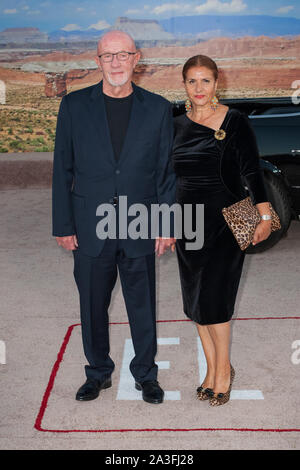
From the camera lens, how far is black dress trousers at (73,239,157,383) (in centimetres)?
332

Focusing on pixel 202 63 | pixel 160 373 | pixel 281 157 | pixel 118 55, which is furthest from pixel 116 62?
pixel 281 157

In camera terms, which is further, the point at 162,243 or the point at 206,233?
the point at 162,243

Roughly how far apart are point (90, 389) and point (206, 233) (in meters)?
1.11

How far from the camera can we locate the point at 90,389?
345 centimetres

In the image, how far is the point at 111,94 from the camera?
3148 mm

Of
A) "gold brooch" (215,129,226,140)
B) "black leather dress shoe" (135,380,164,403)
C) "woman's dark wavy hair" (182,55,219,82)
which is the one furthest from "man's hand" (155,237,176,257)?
"woman's dark wavy hair" (182,55,219,82)

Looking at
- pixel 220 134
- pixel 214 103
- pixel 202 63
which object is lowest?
pixel 220 134

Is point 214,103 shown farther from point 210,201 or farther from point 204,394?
point 204,394

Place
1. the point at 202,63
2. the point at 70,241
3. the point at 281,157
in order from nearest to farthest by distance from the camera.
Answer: the point at 202,63 < the point at 70,241 < the point at 281,157

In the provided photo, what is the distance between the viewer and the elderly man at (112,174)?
311 cm

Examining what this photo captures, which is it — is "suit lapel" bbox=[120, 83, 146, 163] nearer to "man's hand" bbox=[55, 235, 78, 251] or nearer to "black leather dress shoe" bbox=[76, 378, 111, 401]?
"man's hand" bbox=[55, 235, 78, 251]

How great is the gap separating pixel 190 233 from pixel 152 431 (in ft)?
3.32

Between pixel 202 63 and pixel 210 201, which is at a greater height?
pixel 202 63

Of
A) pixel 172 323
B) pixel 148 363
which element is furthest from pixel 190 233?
pixel 172 323
